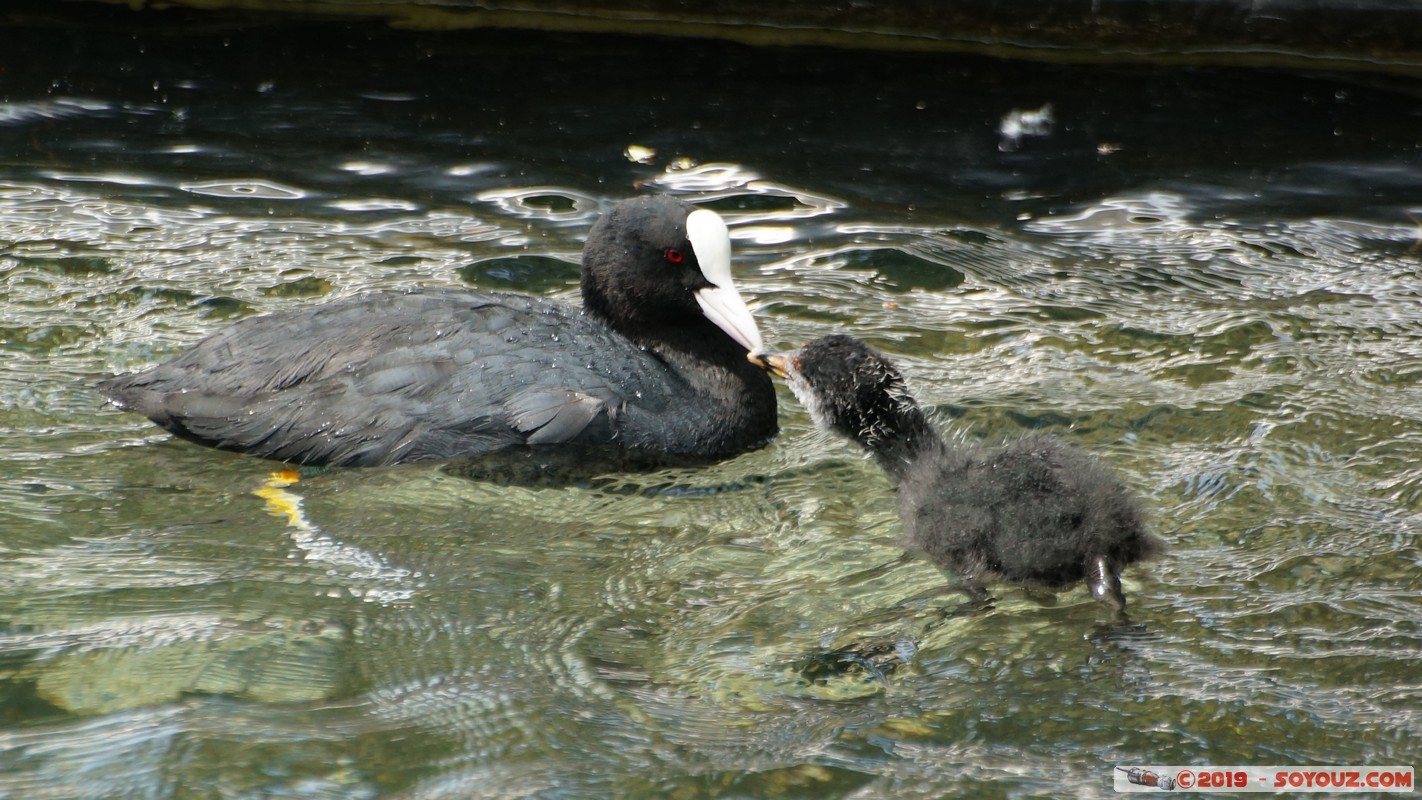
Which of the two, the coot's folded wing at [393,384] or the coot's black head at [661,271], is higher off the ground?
the coot's black head at [661,271]

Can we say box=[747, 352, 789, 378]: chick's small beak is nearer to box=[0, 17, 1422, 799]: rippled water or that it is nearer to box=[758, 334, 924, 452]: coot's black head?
box=[758, 334, 924, 452]: coot's black head

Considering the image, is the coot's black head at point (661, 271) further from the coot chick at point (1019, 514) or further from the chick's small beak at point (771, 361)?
the coot chick at point (1019, 514)

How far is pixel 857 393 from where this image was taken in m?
4.08

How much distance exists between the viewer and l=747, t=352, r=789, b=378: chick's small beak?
4262mm

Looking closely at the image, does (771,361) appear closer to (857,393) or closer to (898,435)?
(857,393)

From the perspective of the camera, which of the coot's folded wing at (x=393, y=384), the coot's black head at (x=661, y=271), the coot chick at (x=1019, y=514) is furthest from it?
the coot's black head at (x=661, y=271)

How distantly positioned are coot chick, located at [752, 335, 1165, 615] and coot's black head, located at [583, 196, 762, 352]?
748 mm

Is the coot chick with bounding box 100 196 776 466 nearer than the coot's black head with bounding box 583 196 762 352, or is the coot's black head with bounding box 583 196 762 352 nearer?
the coot chick with bounding box 100 196 776 466

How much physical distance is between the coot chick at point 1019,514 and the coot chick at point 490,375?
0.66 meters

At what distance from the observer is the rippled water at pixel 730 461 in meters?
2.93

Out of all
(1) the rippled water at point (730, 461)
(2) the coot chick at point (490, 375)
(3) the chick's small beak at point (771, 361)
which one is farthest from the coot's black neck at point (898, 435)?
(2) the coot chick at point (490, 375)

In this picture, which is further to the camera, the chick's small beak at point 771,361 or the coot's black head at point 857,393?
the chick's small beak at point 771,361

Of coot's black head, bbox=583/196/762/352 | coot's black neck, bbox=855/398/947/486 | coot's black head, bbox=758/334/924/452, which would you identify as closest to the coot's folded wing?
coot's black head, bbox=583/196/762/352

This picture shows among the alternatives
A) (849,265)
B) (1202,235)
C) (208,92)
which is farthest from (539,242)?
(1202,235)
